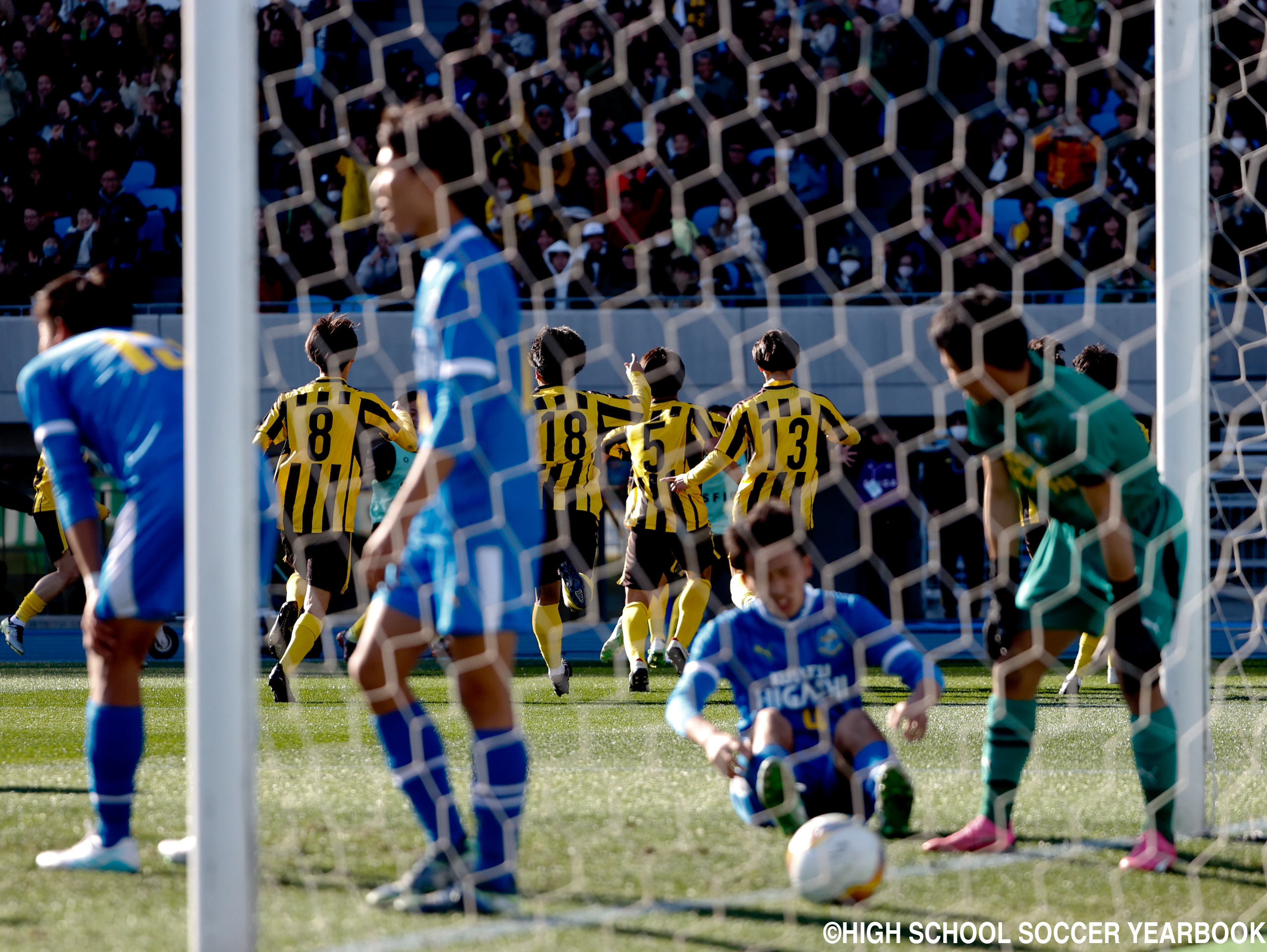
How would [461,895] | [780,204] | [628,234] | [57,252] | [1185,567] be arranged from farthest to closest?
[57,252], [780,204], [628,234], [1185,567], [461,895]

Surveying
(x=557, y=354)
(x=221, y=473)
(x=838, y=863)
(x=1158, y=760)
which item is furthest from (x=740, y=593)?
(x=221, y=473)

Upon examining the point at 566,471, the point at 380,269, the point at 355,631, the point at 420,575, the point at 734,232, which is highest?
the point at 734,232

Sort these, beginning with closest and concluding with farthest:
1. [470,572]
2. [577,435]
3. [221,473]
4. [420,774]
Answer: [221,473] < [470,572] < [420,774] < [577,435]

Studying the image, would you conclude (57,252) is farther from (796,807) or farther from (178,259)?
(796,807)

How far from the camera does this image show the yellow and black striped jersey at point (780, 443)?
6344 mm

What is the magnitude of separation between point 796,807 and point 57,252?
10916 mm

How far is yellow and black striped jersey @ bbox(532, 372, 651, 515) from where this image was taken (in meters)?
6.79

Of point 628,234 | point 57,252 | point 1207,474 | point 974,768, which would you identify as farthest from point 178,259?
point 1207,474

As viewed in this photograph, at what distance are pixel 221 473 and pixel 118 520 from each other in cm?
90

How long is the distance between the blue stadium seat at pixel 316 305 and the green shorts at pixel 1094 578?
800cm

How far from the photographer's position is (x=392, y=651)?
2658 mm

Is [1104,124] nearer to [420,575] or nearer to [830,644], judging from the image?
[830,644]

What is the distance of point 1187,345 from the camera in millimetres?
3240

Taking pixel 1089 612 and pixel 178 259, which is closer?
pixel 1089 612
